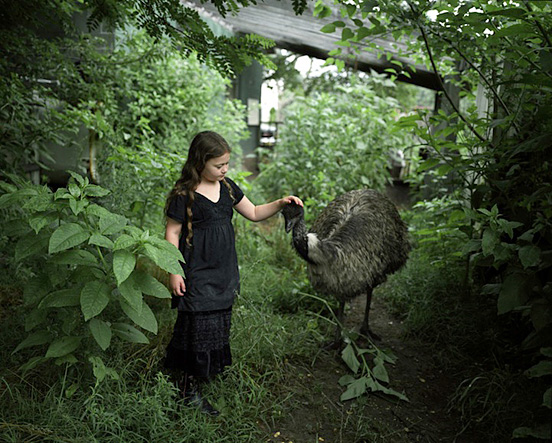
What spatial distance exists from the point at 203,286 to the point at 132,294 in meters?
0.62

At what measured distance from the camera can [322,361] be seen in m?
3.72

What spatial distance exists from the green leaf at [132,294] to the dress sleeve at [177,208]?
1.80 feet

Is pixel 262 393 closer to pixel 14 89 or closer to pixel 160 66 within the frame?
pixel 14 89

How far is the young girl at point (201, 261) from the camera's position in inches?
113

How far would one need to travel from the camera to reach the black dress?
113 inches

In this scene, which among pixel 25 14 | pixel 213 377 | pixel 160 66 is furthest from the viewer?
pixel 160 66

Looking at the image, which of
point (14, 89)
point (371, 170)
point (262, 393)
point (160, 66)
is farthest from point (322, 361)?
point (160, 66)

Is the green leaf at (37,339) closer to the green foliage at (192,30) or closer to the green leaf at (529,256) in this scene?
the green foliage at (192,30)

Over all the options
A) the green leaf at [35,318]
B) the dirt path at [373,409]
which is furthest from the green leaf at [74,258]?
the dirt path at [373,409]

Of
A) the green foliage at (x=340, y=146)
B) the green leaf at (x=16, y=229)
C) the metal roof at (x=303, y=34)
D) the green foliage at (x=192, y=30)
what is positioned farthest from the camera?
the metal roof at (x=303, y=34)

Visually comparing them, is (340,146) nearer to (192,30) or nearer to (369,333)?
(369,333)

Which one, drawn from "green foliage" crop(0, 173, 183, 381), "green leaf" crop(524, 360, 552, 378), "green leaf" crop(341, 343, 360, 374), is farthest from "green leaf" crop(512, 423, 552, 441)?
"green foliage" crop(0, 173, 183, 381)

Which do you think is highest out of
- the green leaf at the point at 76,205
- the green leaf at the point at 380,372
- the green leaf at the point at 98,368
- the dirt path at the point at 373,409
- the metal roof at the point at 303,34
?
the metal roof at the point at 303,34

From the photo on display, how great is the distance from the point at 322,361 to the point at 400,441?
3.14 ft
